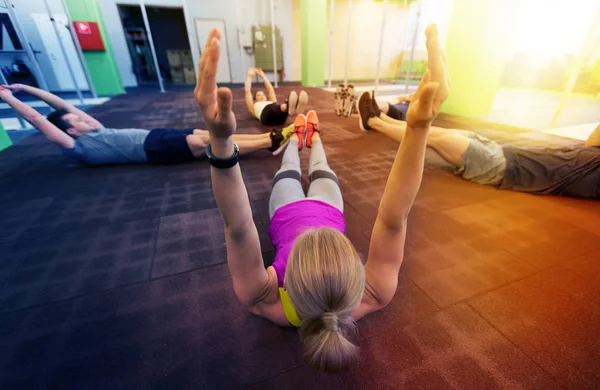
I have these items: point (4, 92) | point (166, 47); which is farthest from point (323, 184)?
point (166, 47)

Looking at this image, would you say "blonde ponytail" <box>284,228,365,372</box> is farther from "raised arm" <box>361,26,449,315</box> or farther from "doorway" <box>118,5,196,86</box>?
"doorway" <box>118,5,196,86</box>

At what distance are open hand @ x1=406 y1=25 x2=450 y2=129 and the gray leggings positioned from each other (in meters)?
0.78

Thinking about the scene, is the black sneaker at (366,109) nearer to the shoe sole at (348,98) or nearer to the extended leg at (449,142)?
the extended leg at (449,142)

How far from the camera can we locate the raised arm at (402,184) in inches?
24.3

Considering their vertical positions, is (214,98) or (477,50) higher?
(477,50)

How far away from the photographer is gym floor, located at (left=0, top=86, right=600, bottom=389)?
3.07ft

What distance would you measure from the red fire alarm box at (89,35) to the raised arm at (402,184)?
8.50m

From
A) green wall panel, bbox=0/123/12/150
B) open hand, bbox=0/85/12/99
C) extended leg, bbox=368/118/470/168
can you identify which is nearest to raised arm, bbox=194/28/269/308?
extended leg, bbox=368/118/470/168

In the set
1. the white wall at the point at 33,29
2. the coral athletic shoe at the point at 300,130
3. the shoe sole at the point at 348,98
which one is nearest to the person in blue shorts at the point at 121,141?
the coral athletic shoe at the point at 300,130

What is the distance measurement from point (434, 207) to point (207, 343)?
171 centimetres

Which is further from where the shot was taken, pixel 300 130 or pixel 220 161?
pixel 300 130

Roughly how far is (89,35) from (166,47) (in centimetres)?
385

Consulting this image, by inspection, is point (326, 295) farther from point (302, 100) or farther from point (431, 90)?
point (302, 100)

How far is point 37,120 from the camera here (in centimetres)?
215
